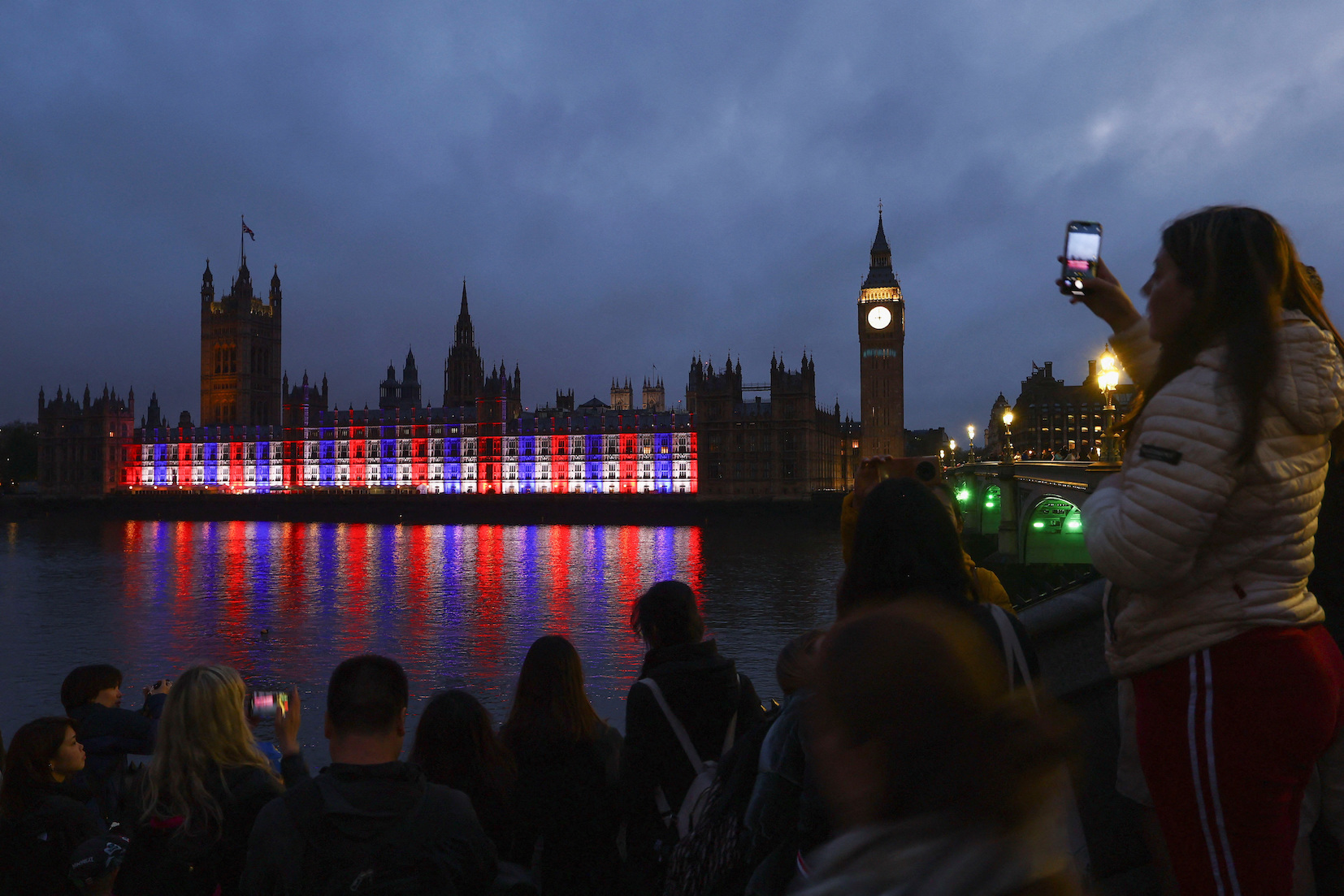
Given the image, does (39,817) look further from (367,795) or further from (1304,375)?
(1304,375)

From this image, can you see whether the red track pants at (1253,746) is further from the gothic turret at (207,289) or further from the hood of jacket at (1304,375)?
the gothic turret at (207,289)

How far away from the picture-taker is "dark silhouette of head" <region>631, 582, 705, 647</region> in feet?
12.2

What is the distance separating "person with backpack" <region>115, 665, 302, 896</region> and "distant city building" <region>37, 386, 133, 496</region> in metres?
119

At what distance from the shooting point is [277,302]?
11738 centimetres

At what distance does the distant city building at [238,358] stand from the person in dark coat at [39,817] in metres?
116

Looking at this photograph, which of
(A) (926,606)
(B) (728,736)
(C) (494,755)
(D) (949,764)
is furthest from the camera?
(C) (494,755)

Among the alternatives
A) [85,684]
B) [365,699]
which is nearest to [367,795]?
[365,699]

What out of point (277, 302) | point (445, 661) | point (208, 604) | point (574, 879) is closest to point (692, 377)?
point (277, 302)

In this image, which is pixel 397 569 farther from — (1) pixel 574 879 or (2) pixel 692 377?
→ (2) pixel 692 377

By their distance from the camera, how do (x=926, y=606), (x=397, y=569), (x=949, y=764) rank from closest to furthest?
1. (x=949, y=764)
2. (x=926, y=606)
3. (x=397, y=569)

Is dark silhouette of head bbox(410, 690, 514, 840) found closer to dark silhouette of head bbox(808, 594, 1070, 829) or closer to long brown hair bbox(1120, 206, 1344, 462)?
dark silhouette of head bbox(808, 594, 1070, 829)

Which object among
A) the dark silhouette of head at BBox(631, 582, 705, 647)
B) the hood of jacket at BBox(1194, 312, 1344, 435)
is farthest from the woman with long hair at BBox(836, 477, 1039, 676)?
the dark silhouette of head at BBox(631, 582, 705, 647)

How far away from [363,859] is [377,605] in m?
29.4

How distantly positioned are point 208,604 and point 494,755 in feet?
101
